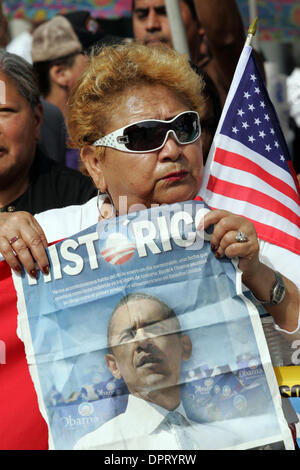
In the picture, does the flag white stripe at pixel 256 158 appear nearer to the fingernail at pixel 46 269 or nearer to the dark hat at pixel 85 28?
the fingernail at pixel 46 269

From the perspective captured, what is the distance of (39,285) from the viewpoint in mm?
2021

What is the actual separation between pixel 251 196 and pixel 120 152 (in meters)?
0.56

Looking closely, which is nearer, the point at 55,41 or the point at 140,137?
the point at 140,137

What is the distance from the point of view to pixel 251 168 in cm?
260

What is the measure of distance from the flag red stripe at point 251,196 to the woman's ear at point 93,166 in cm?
42

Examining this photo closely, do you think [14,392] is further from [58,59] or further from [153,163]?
[58,59]

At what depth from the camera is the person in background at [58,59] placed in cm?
493

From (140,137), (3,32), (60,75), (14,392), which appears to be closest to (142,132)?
(140,137)

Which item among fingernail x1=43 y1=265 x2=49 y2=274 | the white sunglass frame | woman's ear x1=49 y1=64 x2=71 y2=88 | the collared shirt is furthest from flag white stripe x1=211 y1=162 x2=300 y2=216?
woman's ear x1=49 y1=64 x2=71 y2=88

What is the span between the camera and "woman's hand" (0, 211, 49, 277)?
2.02m

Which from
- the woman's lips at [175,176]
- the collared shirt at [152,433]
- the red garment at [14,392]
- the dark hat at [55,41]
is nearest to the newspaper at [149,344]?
the collared shirt at [152,433]

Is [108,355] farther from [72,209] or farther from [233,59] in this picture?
[233,59]

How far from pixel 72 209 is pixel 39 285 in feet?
2.55

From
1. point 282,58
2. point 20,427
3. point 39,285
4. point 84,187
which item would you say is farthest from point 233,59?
point 282,58
